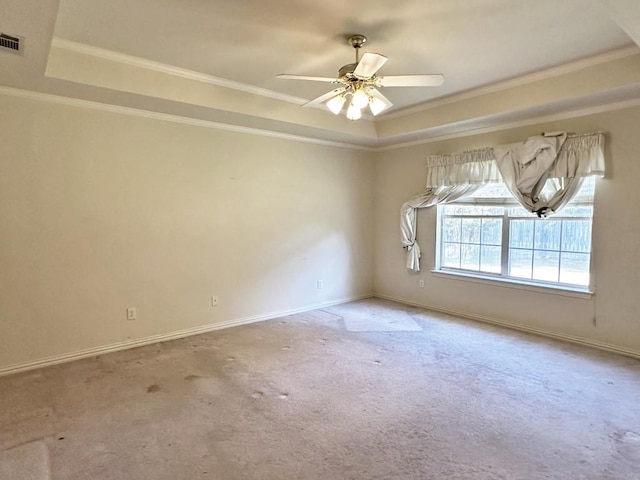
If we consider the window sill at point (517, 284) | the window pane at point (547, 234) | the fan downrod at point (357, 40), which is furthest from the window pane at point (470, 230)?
the fan downrod at point (357, 40)

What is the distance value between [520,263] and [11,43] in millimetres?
5241

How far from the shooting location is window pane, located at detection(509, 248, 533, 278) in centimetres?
454

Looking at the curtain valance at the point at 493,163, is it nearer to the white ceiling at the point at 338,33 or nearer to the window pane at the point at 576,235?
the window pane at the point at 576,235

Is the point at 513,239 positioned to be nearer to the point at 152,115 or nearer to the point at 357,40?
the point at 357,40

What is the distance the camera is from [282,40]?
9.87 feet

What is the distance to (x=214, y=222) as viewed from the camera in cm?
452

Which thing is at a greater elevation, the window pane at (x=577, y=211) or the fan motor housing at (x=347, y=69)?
the fan motor housing at (x=347, y=69)

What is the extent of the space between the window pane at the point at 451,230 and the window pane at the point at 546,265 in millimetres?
1071

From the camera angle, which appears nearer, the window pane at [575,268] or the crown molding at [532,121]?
the crown molding at [532,121]

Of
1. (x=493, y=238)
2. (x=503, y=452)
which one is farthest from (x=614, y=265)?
(x=503, y=452)

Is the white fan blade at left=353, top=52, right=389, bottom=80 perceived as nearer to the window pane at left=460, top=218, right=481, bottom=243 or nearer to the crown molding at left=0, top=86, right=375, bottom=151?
the crown molding at left=0, top=86, right=375, bottom=151

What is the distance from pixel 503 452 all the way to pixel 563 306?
2.62m

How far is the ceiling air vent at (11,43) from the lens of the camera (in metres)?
2.40

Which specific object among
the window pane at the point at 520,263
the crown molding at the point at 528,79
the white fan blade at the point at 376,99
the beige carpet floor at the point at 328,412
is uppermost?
the crown molding at the point at 528,79
